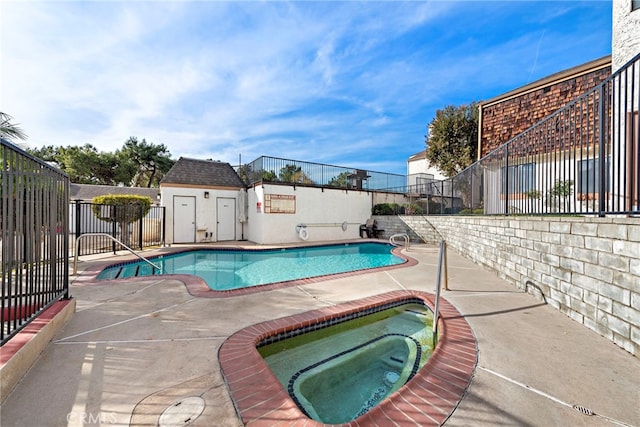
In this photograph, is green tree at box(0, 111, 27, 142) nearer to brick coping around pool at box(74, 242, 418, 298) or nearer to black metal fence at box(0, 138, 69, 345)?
brick coping around pool at box(74, 242, 418, 298)

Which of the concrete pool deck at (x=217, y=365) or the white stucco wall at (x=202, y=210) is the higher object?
the white stucco wall at (x=202, y=210)

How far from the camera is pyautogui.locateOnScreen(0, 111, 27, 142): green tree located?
20.2 feet

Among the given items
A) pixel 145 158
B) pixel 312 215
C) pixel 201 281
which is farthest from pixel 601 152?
pixel 145 158

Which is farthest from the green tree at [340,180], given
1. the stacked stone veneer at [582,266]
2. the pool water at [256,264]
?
the stacked stone veneer at [582,266]

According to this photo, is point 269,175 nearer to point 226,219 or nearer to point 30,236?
point 226,219

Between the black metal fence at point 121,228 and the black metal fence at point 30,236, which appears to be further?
the black metal fence at point 121,228

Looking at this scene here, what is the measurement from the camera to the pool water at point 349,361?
2.21 meters

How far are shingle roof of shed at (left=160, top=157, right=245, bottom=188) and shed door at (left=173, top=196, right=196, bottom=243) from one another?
91 cm

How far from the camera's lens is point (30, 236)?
247cm

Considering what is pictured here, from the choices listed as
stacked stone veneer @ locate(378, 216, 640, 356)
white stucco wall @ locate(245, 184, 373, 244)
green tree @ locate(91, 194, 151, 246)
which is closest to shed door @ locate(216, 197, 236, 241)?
white stucco wall @ locate(245, 184, 373, 244)

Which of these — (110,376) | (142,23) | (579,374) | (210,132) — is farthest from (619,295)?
(210,132)

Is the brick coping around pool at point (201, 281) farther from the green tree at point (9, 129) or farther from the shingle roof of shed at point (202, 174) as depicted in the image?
the shingle roof of shed at point (202, 174)

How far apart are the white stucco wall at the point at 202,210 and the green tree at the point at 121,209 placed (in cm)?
191

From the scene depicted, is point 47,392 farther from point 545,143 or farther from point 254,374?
point 545,143
